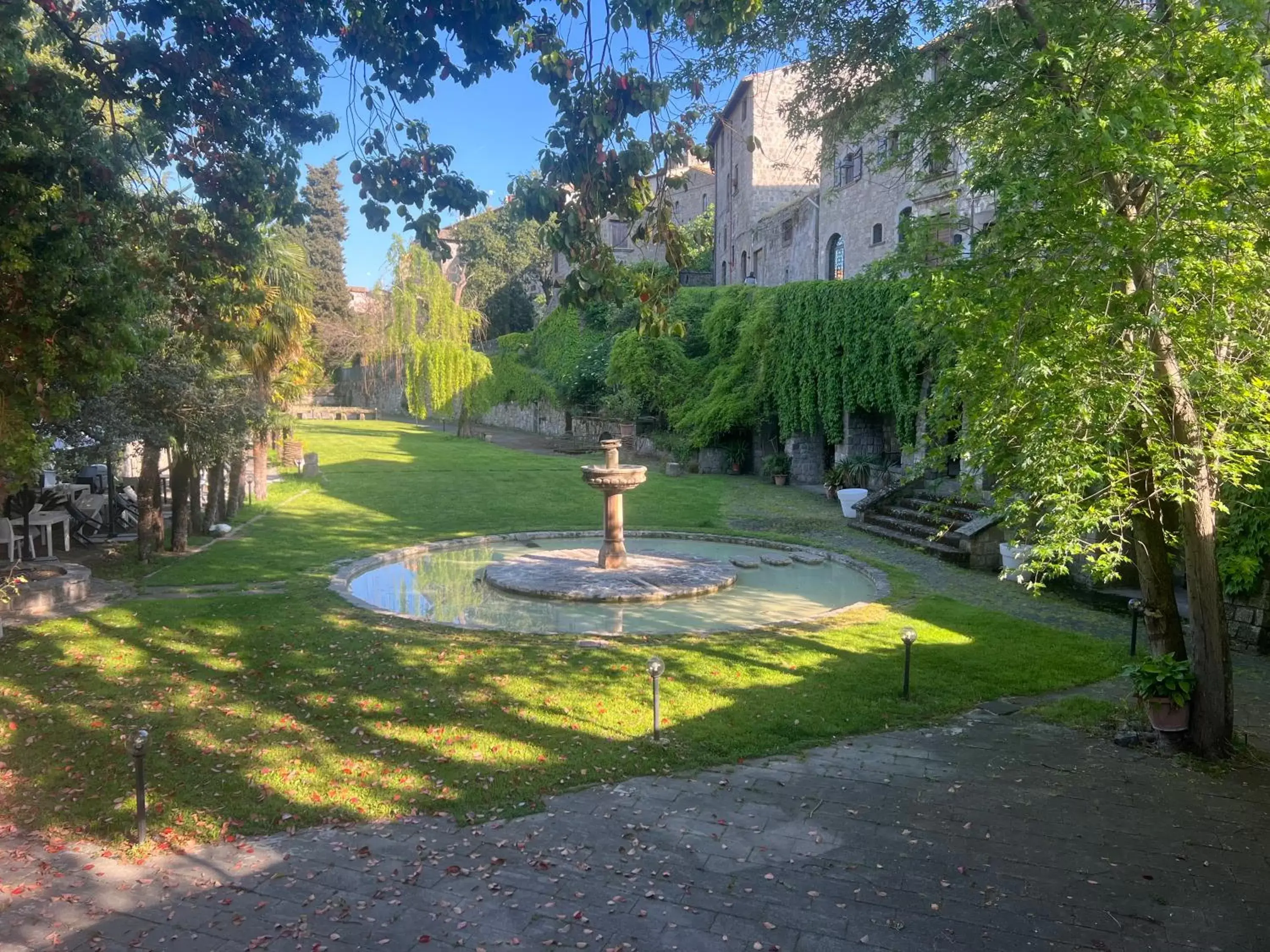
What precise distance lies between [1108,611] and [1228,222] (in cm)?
731

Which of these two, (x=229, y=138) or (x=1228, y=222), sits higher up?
(x=229, y=138)

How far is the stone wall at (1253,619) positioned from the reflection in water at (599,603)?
14.0 ft

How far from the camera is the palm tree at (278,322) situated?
15672 millimetres

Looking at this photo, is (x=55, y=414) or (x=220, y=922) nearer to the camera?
(x=220, y=922)

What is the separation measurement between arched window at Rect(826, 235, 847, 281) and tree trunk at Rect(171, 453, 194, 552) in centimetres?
2253

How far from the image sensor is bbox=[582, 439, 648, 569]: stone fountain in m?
13.5

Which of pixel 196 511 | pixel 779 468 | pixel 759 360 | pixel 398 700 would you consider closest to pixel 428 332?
pixel 759 360

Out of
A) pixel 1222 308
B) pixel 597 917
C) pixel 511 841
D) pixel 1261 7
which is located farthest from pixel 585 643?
pixel 1261 7

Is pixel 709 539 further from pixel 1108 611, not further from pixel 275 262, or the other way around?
pixel 275 262

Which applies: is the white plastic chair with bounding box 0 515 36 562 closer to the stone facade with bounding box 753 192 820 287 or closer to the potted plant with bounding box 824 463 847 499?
the potted plant with bounding box 824 463 847 499

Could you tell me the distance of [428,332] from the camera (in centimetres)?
4025

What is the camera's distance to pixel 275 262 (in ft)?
52.2

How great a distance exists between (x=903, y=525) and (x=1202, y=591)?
36.4ft

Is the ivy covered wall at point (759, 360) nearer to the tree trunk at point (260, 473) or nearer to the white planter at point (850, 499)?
the white planter at point (850, 499)
